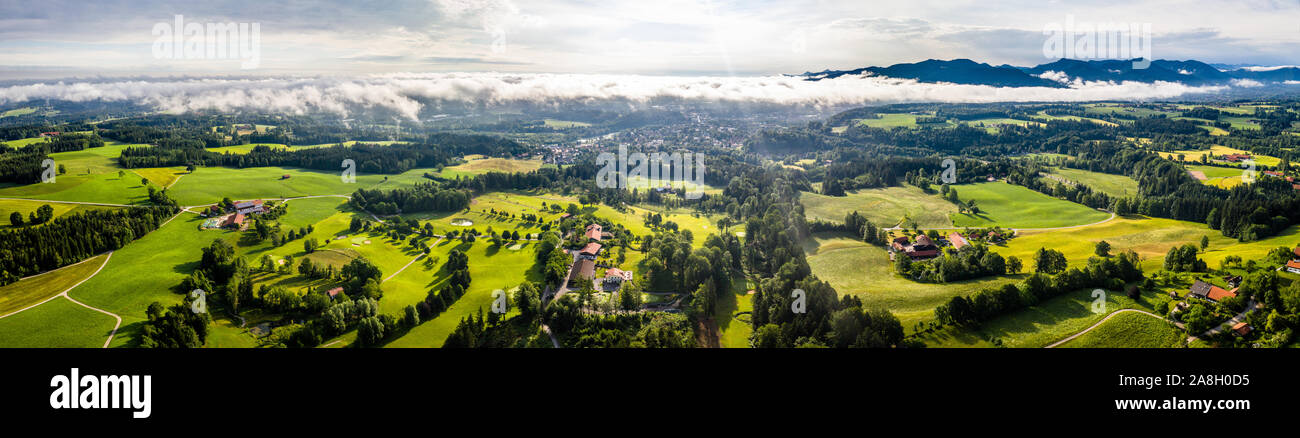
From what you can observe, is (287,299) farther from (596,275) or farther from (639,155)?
(639,155)

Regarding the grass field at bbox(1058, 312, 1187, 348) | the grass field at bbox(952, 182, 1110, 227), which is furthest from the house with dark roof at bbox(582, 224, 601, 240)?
the grass field at bbox(952, 182, 1110, 227)

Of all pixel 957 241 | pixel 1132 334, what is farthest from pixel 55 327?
pixel 957 241

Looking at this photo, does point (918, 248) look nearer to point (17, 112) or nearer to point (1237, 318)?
point (1237, 318)

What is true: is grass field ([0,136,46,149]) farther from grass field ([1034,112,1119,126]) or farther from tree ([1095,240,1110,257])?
grass field ([1034,112,1119,126])

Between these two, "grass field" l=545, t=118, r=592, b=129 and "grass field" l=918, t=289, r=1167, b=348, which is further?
"grass field" l=545, t=118, r=592, b=129

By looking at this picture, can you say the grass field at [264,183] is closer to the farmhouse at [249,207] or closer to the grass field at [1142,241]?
the farmhouse at [249,207]
